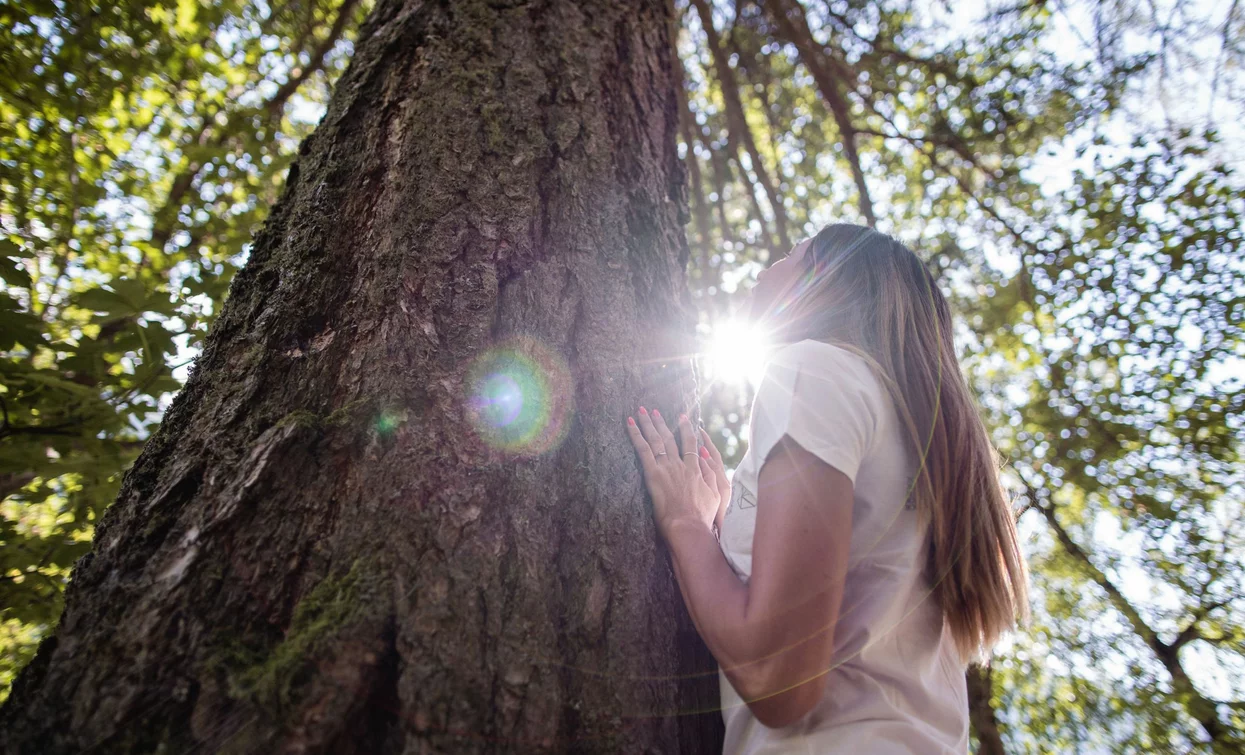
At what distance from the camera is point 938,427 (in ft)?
4.36

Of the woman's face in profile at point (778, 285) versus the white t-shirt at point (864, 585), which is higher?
the woman's face in profile at point (778, 285)

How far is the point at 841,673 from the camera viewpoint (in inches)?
44.6

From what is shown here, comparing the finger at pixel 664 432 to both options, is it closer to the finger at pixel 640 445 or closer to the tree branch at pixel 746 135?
the finger at pixel 640 445

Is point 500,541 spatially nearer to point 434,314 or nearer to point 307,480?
point 307,480

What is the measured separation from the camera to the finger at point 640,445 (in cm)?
134

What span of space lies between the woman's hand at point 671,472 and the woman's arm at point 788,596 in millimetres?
227

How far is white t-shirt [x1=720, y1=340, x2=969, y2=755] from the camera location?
108 centimetres

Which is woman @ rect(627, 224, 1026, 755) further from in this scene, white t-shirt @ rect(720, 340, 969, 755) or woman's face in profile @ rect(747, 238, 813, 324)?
woman's face in profile @ rect(747, 238, 813, 324)

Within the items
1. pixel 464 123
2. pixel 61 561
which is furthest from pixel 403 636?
pixel 61 561

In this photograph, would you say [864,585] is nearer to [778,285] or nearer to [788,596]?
[788,596]

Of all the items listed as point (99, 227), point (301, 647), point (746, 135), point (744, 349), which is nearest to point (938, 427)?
point (744, 349)

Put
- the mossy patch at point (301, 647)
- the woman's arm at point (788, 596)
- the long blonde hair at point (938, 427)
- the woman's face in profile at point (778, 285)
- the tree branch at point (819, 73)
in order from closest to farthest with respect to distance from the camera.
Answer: the mossy patch at point (301, 647) → the woman's arm at point (788, 596) → the long blonde hair at point (938, 427) → the woman's face in profile at point (778, 285) → the tree branch at point (819, 73)

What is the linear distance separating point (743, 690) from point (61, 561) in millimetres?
2288

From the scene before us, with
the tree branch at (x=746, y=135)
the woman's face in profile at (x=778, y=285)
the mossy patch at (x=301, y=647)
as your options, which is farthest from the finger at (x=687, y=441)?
the tree branch at (x=746, y=135)
